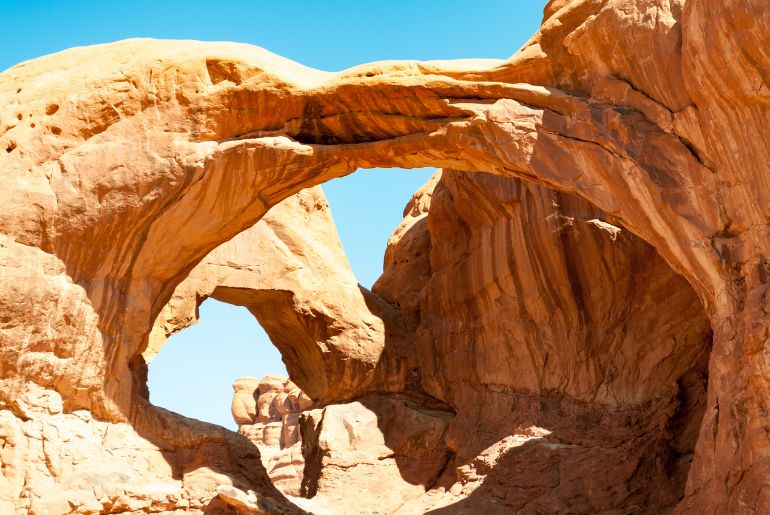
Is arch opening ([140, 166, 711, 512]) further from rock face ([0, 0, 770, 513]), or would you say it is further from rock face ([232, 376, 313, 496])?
rock face ([232, 376, 313, 496])

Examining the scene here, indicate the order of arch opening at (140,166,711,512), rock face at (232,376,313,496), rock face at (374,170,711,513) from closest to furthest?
rock face at (374,170,711,513), arch opening at (140,166,711,512), rock face at (232,376,313,496)

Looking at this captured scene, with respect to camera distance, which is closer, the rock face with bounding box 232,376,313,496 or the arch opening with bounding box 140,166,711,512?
the arch opening with bounding box 140,166,711,512

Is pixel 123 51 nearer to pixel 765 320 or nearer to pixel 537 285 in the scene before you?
pixel 537 285

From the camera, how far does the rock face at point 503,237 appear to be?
1009 cm

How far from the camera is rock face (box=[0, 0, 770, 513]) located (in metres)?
10.1

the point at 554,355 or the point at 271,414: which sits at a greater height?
the point at 271,414

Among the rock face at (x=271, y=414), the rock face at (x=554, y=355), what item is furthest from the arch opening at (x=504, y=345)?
the rock face at (x=271, y=414)

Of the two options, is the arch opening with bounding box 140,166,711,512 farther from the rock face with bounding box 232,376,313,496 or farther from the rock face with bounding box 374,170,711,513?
the rock face with bounding box 232,376,313,496

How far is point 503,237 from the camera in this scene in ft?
54.3

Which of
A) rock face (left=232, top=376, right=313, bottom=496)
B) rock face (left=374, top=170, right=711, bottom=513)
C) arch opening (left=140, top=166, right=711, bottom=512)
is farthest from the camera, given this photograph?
rock face (left=232, top=376, right=313, bottom=496)

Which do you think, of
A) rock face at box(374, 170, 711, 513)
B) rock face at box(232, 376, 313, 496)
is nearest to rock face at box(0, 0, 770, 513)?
rock face at box(374, 170, 711, 513)

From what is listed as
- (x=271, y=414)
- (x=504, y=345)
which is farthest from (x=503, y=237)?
(x=271, y=414)

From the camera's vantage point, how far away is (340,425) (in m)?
16.6

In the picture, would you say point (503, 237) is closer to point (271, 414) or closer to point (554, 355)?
point (554, 355)
